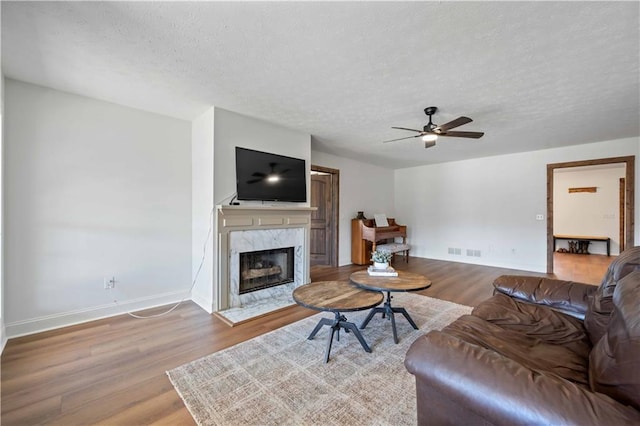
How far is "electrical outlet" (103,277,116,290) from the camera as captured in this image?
3035 mm

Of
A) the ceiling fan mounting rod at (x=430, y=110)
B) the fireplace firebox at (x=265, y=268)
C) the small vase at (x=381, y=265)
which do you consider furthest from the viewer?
the fireplace firebox at (x=265, y=268)

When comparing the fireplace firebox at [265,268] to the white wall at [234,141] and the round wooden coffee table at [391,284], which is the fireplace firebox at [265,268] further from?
the round wooden coffee table at [391,284]

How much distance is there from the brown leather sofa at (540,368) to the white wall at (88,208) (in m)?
3.30

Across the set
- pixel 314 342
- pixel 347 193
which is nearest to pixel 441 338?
pixel 314 342

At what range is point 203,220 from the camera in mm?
3398

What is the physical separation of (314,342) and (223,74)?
8.38ft

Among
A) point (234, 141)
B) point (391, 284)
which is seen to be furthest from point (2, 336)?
point (391, 284)

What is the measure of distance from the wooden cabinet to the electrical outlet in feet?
14.3

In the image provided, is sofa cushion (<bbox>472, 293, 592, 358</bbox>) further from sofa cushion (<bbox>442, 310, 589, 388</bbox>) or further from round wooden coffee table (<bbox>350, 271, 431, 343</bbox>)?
round wooden coffee table (<bbox>350, 271, 431, 343</bbox>)

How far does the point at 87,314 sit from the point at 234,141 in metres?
2.49

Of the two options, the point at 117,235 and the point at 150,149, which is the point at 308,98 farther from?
the point at 117,235

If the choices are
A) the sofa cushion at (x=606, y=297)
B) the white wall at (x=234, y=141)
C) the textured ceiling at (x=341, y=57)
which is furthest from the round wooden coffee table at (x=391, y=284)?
the textured ceiling at (x=341, y=57)

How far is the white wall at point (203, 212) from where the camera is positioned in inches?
127

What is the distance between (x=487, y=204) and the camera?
602cm
